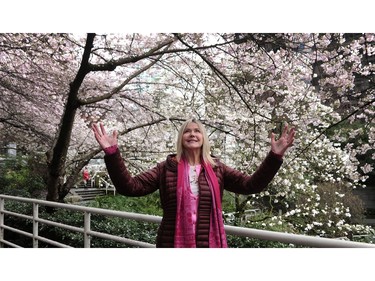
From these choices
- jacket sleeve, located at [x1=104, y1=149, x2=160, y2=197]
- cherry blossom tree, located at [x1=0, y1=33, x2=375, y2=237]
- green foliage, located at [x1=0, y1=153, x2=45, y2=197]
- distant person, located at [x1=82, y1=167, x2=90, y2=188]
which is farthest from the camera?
distant person, located at [x1=82, y1=167, x2=90, y2=188]

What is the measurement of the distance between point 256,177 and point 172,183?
0.30 meters

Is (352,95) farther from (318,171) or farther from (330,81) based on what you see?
(318,171)

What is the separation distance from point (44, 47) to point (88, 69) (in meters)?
0.51

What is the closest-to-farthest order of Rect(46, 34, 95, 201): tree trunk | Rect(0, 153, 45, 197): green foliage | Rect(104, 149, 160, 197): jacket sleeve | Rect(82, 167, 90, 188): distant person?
Rect(104, 149, 160, 197): jacket sleeve
Rect(46, 34, 95, 201): tree trunk
Rect(0, 153, 45, 197): green foliage
Rect(82, 167, 90, 188): distant person

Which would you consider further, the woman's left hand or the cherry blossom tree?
the cherry blossom tree

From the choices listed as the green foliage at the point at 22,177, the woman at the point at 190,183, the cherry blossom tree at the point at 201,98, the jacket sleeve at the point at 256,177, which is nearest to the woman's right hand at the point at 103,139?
the woman at the point at 190,183

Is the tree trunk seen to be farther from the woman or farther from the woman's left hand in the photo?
the woman's left hand

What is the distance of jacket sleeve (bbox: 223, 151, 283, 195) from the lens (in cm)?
164

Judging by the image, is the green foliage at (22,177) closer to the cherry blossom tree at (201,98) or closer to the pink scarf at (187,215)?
the cherry blossom tree at (201,98)

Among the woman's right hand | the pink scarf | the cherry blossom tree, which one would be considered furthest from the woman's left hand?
the cherry blossom tree

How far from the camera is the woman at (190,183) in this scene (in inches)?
64.5

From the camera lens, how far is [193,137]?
66.7 inches

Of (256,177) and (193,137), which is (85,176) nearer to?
(193,137)
